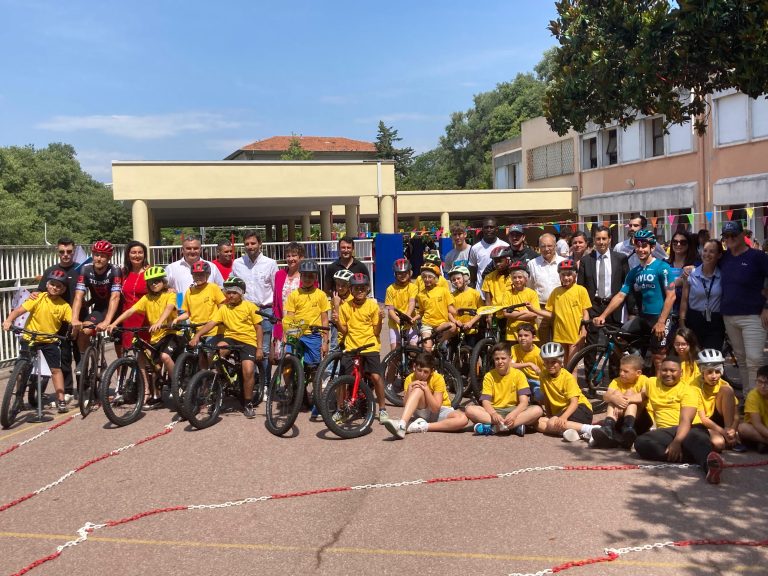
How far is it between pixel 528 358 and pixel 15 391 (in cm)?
528

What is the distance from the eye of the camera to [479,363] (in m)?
9.04

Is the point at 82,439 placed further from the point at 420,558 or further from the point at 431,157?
the point at 431,157

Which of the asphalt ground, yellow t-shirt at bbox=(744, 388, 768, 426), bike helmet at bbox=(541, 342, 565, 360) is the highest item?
bike helmet at bbox=(541, 342, 565, 360)

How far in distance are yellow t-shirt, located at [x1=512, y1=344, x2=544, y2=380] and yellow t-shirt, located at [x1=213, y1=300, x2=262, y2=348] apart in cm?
266

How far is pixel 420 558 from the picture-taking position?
464cm

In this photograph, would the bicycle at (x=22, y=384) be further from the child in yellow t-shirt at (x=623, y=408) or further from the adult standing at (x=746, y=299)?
the adult standing at (x=746, y=299)

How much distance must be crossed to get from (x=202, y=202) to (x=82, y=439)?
21610 millimetres

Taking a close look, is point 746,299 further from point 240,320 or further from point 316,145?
point 316,145

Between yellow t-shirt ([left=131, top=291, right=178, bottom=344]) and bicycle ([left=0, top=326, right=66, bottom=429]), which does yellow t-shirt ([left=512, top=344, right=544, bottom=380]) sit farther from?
bicycle ([left=0, top=326, right=66, bottom=429])

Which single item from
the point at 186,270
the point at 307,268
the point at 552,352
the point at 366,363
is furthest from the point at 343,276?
the point at 186,270

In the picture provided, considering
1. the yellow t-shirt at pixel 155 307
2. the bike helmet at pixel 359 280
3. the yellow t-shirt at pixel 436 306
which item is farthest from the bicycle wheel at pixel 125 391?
the yellow t-shirt at pixel 436 306

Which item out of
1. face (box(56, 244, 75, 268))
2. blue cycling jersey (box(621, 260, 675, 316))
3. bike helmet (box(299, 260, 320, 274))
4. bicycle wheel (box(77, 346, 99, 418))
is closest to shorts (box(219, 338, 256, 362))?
bike helmet (box(299, 260, 320, 274))

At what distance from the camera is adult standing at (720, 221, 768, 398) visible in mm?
7832

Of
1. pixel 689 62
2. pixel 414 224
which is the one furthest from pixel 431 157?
pixel 689 62
